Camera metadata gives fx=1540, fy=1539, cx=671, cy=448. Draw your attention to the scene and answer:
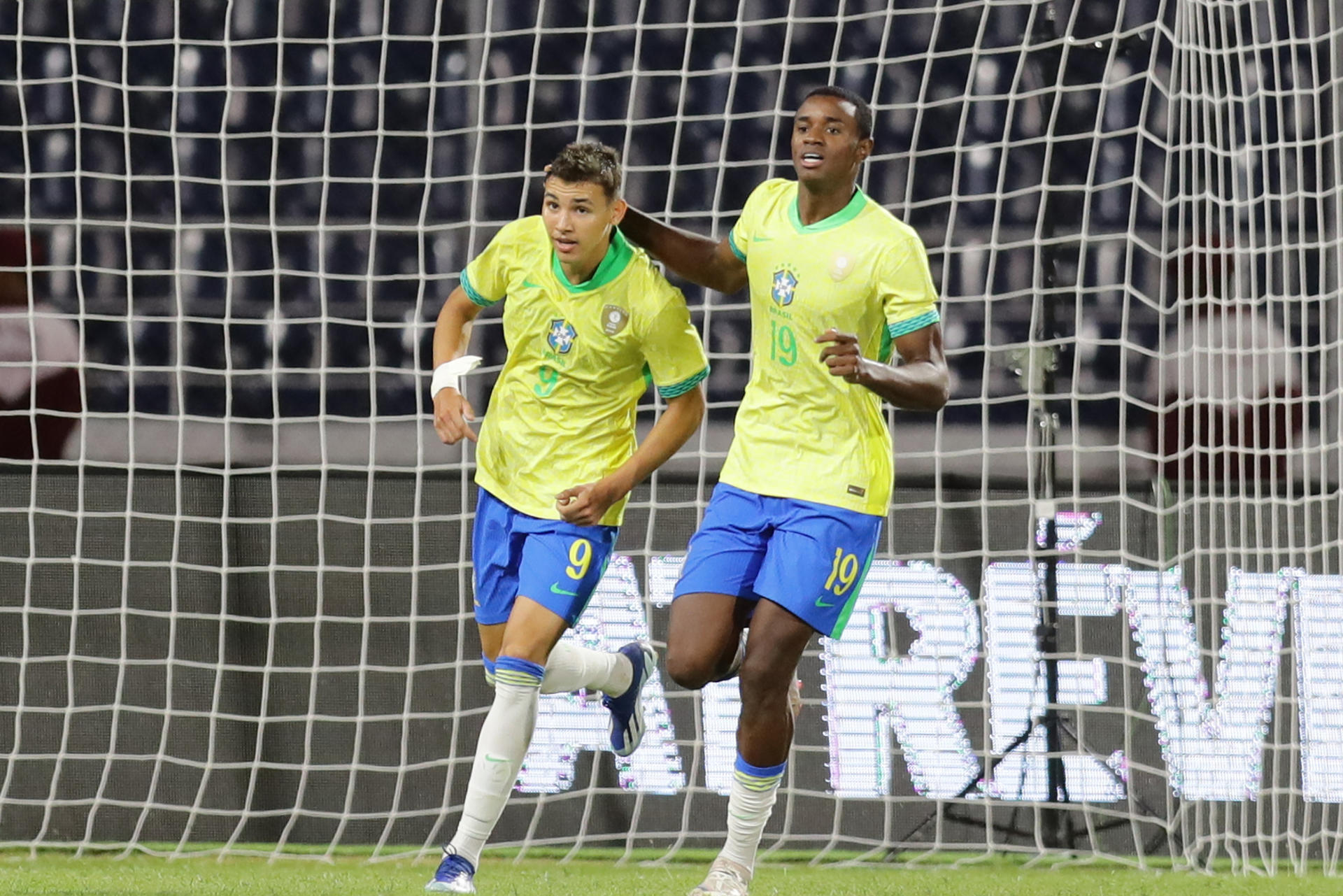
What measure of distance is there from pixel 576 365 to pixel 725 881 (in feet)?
4.19

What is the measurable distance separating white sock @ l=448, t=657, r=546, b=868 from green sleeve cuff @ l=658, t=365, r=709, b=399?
2.45 ft

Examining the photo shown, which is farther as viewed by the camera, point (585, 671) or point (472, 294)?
point (585, 671)

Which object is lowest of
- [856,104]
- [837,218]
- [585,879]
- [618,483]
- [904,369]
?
[585,879]

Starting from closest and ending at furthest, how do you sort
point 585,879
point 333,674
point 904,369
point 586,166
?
1. point 904,369
2. point 586,166
3. point 585,879
4. point 333,674

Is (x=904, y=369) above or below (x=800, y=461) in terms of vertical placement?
above

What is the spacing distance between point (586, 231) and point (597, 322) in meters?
0.23

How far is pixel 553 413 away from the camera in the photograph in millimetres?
3832

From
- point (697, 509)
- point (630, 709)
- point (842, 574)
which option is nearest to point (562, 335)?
point (842, 574)

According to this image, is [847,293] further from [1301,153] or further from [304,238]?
[304,238]

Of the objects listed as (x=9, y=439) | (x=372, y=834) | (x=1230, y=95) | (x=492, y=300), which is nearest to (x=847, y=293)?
(x=492, y=300)

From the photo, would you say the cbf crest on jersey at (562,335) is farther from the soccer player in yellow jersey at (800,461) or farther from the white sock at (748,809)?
the white sock at (748,809)

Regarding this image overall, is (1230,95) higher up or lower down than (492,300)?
higher up

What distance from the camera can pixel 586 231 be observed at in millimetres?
3676

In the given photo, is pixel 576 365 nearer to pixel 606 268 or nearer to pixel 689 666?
pixel 606 268
